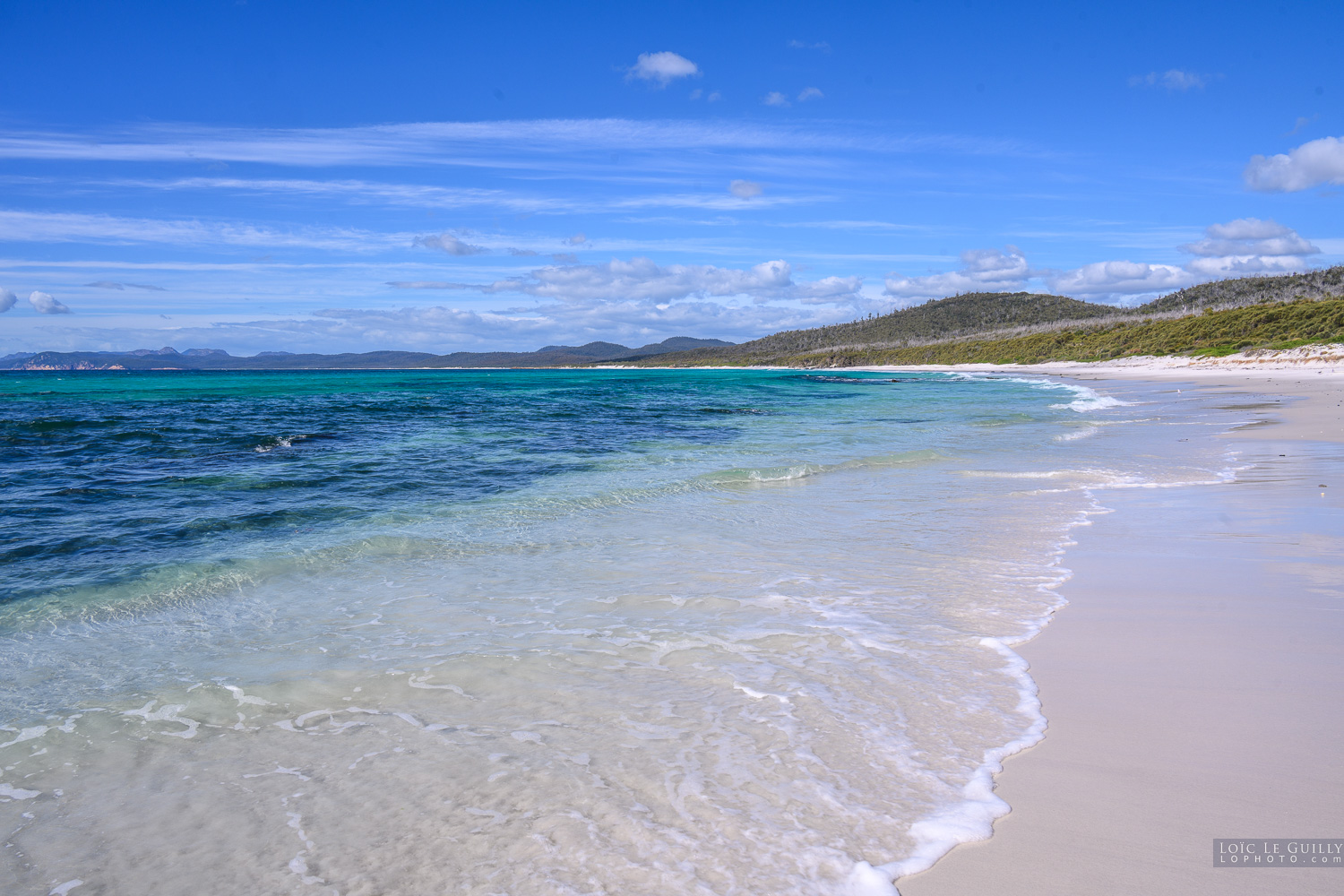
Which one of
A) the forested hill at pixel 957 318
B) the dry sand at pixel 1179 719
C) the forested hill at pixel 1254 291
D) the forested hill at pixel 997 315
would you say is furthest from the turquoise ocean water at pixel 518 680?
the forested hill at pixel 957 318

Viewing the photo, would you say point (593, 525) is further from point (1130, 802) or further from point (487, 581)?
point (1130, 802)

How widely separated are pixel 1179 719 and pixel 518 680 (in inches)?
132

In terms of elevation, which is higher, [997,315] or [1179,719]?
[997,315]

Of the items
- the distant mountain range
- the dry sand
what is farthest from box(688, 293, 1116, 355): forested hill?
the dry sand

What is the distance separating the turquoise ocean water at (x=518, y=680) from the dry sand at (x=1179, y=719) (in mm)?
195

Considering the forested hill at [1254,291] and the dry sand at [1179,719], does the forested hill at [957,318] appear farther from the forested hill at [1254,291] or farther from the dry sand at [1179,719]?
the dry sand at [1179,719]

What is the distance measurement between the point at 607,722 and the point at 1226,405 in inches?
962

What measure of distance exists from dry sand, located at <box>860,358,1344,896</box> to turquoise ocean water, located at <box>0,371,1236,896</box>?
195 millimetres

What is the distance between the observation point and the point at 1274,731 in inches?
126

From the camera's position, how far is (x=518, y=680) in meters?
4.12

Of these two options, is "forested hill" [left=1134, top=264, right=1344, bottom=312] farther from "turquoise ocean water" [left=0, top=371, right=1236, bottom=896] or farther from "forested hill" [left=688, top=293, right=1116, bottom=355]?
"turquoise ocean water" [left=0, top=371, right=1236, bottom=896]

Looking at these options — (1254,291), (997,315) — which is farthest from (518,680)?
(997,315)

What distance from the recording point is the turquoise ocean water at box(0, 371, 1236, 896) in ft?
8.70

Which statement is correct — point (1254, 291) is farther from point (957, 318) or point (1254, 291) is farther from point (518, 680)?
point (518, 680)
